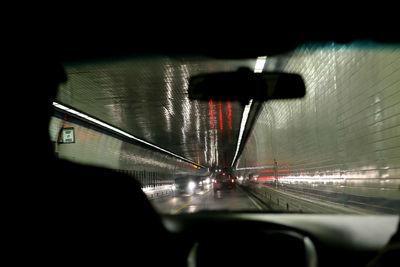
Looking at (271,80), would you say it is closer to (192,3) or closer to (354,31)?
(192,3)

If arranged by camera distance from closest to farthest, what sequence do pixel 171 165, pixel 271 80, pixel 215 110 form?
pixel 271 80, pixel 215 110, pixel 171 165

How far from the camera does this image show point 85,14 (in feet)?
12.7

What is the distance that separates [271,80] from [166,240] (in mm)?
1914

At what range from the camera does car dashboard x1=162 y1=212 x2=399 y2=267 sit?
2.85 m

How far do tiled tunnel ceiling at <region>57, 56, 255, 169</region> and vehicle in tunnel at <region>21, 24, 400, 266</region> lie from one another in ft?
0.13

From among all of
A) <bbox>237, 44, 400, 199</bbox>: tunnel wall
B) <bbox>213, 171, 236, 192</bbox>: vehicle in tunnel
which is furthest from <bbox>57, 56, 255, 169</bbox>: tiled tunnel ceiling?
<bbox>213, 171, 236, 192</bbox>: vehicle in tunnel

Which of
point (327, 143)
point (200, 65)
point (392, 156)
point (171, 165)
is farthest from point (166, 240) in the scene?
point (171, 165)

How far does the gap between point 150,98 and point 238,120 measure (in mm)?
2445

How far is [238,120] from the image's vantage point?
927 centimetres

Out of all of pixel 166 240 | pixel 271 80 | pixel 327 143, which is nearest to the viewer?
pixel 166 240

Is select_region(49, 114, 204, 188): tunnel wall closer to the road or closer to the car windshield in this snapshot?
the car windshield

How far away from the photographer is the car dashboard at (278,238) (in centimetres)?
285

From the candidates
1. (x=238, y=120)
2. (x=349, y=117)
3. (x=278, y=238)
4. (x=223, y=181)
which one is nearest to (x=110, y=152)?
(x=238, y=120)

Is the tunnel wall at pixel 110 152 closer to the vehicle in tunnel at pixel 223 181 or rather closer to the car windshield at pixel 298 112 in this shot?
the car windshield at pixel 298 112
